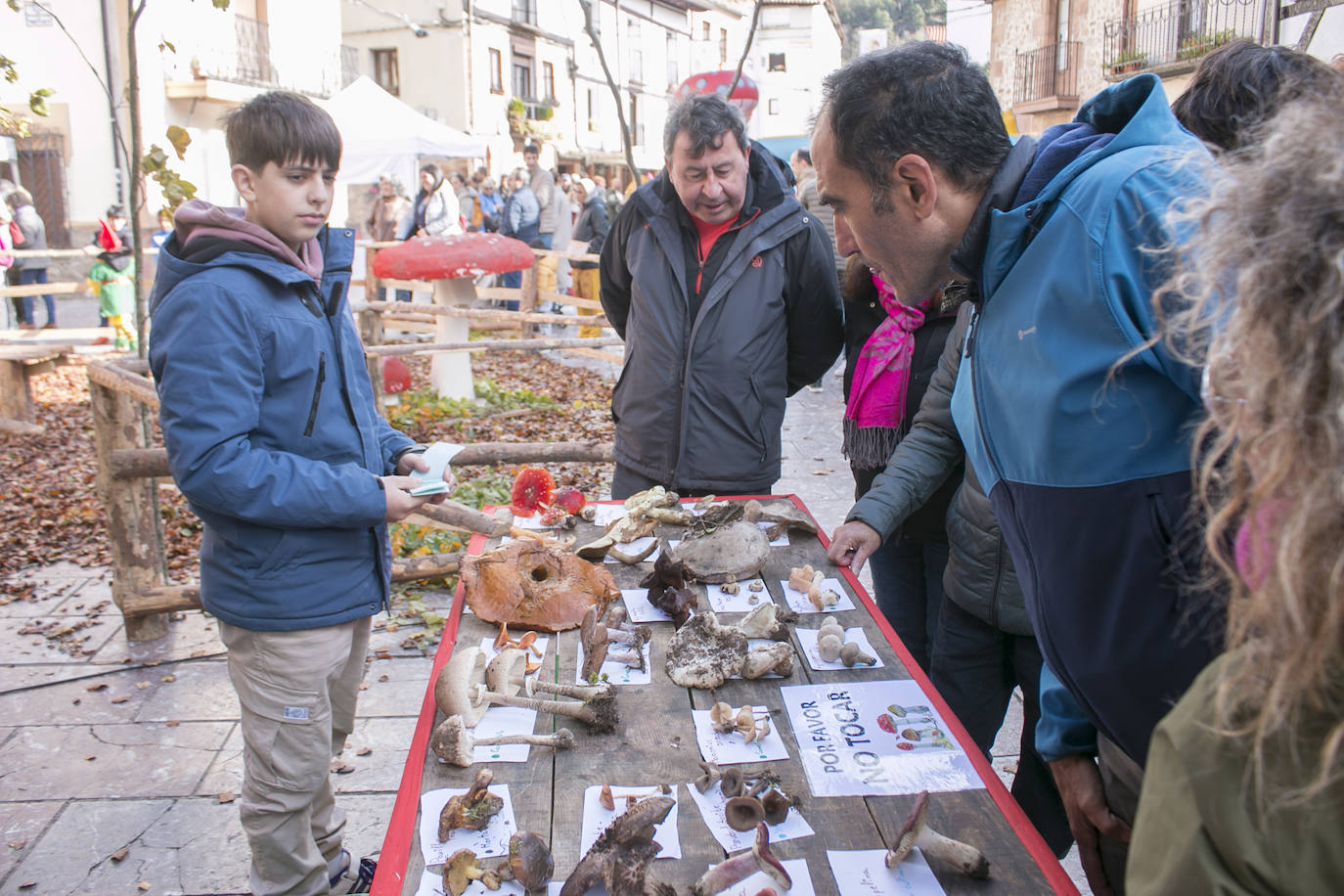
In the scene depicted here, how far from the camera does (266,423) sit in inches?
95.2

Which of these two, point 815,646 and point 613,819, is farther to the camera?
point 815,646

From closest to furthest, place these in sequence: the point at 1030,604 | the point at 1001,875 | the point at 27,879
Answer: the point at 1001,875 → the point at 1030,604 → the point at 27,879

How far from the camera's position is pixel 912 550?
327 cm

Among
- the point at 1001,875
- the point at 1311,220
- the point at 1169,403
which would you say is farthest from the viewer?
the point at 1001,875

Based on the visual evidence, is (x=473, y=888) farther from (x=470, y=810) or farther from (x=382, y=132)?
(x=382, y=132)

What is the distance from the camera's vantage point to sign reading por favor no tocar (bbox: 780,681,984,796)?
5.64 feet

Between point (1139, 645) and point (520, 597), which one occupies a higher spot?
point (1139, 645)

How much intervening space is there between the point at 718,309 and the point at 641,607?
139 centimetres

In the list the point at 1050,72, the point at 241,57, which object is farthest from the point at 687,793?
the point at 241,57

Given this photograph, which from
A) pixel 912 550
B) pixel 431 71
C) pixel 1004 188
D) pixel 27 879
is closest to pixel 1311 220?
pixel 1004 188

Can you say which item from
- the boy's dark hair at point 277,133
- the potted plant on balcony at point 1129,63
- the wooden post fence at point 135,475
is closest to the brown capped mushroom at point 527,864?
the boy's dark hair at point 277,133

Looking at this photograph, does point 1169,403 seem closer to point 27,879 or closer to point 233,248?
point 233,248

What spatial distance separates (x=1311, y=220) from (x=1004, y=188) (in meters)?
0.90

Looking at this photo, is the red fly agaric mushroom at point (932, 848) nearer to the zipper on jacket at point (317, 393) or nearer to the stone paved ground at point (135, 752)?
the zipper on jacket at point (317, 393)
